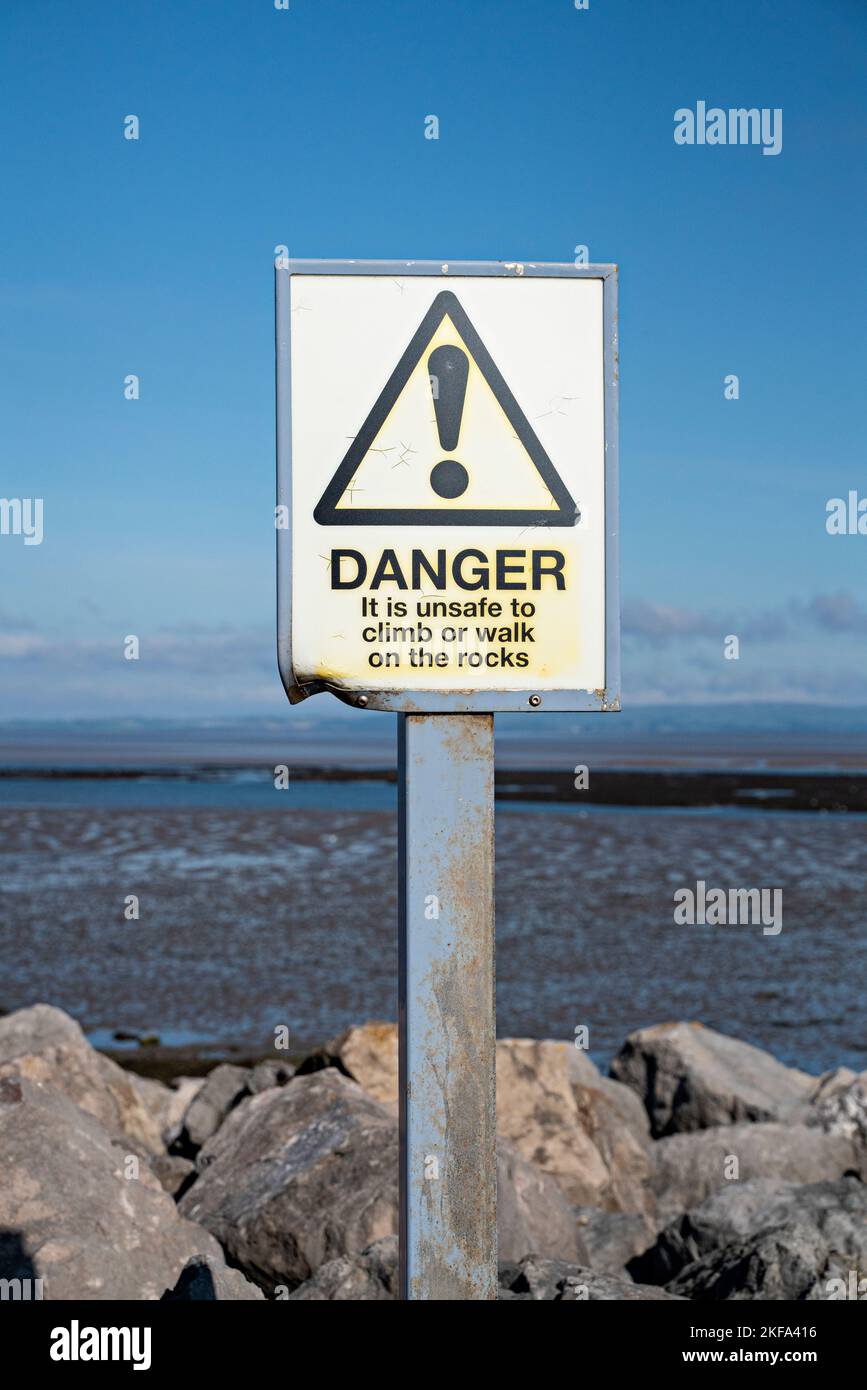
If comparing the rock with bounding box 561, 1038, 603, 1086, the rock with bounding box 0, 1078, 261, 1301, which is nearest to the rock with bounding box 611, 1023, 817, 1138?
the rock with bounding box 561, 1038, 603, 1086

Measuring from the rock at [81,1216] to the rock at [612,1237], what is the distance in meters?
1.85

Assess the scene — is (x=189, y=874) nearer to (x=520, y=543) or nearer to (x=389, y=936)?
(x=389, y=936)

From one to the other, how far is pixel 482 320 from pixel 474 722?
82cm

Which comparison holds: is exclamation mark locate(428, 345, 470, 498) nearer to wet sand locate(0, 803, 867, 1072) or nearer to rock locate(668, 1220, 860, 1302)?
rock locate(668, 1220, 860, 1302)

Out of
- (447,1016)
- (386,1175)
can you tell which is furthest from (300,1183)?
(447,1016)

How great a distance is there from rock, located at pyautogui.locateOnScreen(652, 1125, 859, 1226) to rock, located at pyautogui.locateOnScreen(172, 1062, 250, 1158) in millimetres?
2585

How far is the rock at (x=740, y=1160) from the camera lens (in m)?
7.36

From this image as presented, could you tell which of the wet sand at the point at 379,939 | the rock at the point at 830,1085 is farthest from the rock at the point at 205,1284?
the wet sand at the point at 379,939

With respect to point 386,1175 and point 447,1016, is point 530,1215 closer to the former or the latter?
point 386,1175

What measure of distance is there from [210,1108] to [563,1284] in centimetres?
402

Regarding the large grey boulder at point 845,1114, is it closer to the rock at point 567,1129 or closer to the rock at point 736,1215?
the rock at point 567,1129

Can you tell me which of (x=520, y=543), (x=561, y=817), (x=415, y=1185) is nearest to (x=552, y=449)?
(x=520, y=543)

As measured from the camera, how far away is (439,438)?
2686mm
